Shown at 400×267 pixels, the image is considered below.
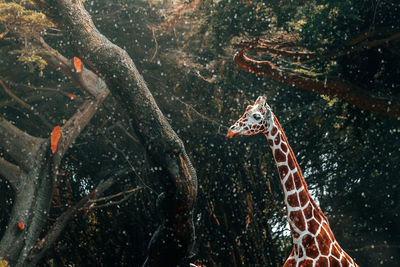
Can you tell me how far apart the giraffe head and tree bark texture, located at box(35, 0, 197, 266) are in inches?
71.5

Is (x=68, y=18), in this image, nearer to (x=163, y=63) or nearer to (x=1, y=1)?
(x=1, y=1)

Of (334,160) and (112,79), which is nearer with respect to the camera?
(112,79)

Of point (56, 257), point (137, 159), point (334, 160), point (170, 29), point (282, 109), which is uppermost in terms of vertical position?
point (170, 29)

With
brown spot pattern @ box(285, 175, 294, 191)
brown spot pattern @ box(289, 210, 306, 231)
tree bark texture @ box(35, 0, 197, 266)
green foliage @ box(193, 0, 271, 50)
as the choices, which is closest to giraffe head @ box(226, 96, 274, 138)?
brown spot pattern @ box(285, 175, 294, 191)

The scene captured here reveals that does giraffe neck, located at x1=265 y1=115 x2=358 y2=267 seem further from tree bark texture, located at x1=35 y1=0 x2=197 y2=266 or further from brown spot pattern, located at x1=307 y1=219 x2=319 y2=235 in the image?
tree bark texture, located at x1=35 y1=0 x2=197 y2=266

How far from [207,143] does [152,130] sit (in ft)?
8.05

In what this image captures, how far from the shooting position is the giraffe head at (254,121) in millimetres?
3443

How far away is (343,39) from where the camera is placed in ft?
16.8

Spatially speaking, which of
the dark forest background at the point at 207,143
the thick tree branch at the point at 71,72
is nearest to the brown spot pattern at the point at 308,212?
the dark forest background at the point at 207,143

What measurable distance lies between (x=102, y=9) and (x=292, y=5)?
437 cm

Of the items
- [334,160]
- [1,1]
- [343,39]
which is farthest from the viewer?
[334,160]

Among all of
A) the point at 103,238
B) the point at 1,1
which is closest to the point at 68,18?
the point at 1,1

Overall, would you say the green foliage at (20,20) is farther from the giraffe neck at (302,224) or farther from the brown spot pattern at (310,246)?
the brown spot pattern at (310,246)

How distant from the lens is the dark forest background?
6895mm
